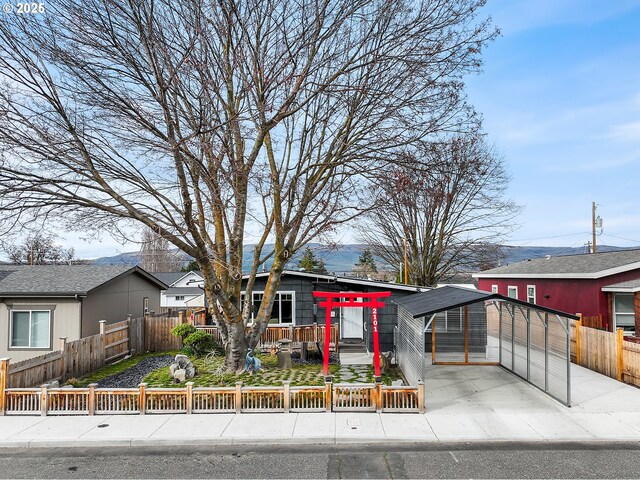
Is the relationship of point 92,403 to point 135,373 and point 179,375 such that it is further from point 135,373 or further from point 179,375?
point 135,373

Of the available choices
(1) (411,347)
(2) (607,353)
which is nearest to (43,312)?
(1) (411,347)

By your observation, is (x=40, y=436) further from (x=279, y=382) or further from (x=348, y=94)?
(x=348, y=94)

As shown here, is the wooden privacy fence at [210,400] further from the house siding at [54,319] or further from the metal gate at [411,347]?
the house siding at [54,319]

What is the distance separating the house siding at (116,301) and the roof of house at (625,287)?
21440mm

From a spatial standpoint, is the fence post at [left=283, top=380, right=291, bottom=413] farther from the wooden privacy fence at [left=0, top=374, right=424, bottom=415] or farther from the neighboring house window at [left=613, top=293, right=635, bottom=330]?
the neighboring house window at [left=613, top=293, right=635, bottom=330]

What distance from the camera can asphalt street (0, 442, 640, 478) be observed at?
7.59 m

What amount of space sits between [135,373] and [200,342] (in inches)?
123

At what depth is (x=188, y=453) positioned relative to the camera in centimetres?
853

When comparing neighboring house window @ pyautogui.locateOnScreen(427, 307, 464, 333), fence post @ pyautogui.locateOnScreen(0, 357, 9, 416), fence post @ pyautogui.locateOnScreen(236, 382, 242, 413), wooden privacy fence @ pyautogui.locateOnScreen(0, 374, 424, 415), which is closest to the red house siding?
neighboring house window @ pyautogui.locateOnScreen(427, 307, 464, 333)

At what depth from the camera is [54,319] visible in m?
17.7

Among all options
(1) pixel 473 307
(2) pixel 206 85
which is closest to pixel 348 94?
(2) pixel 206 85

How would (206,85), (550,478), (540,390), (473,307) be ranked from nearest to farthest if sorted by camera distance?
1. (550,478)
2. (206,85)
3. (540,390)
4. (473,307)

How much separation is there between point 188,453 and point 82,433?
8.64ft

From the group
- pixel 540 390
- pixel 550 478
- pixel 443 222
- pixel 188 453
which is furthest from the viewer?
pixel 443 222
